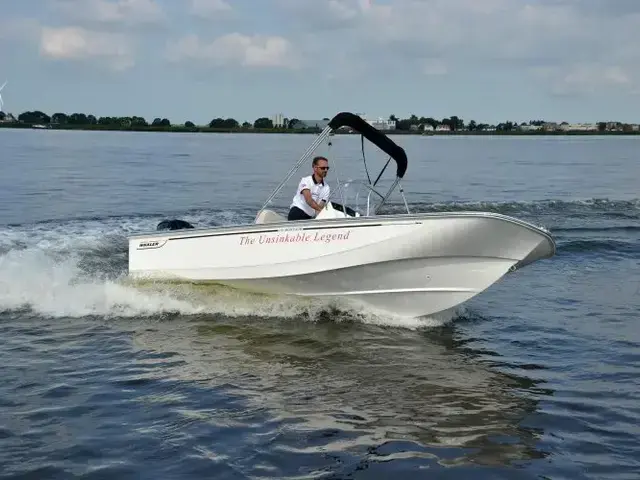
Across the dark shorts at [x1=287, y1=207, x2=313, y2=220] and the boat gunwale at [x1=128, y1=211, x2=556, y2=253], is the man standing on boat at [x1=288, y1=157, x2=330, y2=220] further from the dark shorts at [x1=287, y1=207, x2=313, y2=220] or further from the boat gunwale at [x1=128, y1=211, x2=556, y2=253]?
the boat gunwale at [x1=128, y1=211, x2=556, y2=253]

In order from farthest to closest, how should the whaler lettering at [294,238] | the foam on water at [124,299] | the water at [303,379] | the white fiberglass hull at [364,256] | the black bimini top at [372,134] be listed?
the black bimini top at [372,134] < the foam on water at [124,299] < the whaler lettering at [294,238] < the white fiberglass hull at [364,256] < the water at [303,379]

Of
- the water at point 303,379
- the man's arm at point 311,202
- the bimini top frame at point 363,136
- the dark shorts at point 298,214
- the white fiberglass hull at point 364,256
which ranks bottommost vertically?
the water at point 303,379

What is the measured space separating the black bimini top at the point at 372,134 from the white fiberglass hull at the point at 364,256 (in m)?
1.83

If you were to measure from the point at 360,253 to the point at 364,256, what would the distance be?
0.07 meters

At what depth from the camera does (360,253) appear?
35.8 feet

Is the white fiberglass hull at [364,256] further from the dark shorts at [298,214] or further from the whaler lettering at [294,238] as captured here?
the dark shorts at [298,214]

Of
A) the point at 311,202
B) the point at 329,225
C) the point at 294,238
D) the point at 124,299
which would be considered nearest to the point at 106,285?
the point at 124,299

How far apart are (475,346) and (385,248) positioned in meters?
1.80

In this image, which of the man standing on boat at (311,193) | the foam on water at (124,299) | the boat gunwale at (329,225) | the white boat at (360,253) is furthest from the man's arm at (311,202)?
the foam on water at (124,299)

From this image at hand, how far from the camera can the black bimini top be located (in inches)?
478

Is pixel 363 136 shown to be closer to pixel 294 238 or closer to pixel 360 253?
pixel 294 238

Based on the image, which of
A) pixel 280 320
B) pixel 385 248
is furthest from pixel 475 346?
pixel 280 320

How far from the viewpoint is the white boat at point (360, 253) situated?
1058cm

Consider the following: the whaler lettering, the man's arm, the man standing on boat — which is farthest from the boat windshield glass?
the whaler lettering
